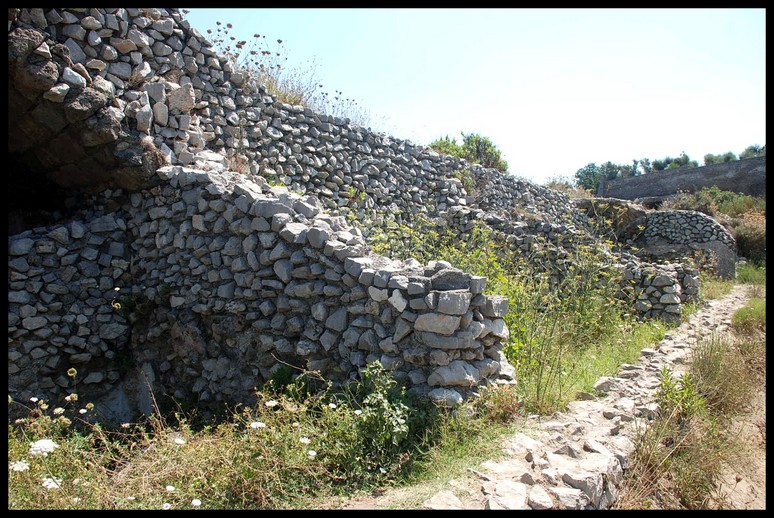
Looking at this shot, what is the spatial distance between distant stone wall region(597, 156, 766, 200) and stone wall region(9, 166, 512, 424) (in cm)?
2205

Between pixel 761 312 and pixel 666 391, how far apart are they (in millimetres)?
4830

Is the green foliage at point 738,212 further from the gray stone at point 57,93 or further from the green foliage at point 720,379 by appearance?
the gray stone at point 57,93

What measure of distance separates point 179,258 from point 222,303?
3.26 feet

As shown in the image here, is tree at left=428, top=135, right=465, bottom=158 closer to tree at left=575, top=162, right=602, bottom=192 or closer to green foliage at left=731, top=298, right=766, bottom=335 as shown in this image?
green foliage at left=731, top=298, right=766, bottom=335

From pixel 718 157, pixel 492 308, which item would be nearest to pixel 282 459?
pixel 492 308

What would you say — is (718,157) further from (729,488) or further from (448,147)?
(729,488)

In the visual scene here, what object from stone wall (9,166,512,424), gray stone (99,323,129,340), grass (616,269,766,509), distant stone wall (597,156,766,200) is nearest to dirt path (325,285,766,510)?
grass (616,269,766,509)

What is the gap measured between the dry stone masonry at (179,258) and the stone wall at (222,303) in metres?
0.02

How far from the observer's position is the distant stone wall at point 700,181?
23.1 metres

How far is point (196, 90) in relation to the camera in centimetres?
723

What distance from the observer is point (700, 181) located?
25.0 metres

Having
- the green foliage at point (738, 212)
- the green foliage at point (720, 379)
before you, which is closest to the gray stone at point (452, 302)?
the green foliage at point (720, 379)

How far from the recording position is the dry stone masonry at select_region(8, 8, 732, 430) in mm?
4477

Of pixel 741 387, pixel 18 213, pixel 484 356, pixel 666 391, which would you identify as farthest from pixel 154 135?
pixel 741 387
